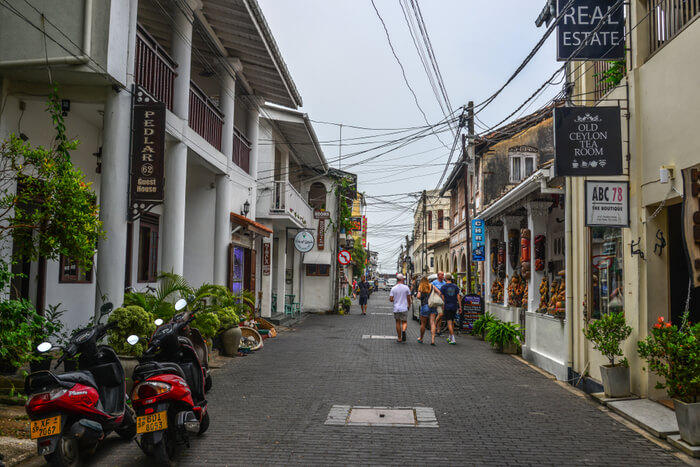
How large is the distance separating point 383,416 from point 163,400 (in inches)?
119

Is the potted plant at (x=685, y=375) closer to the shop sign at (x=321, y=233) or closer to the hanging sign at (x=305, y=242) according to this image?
the hanging sign at (x=305, y=242)

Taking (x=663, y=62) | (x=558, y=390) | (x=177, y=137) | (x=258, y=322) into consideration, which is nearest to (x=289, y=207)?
(x=258, y=322)

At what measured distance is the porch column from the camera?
440 inches

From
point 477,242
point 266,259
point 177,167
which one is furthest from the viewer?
point 477,242

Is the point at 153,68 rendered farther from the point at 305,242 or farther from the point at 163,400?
the point at 305,242

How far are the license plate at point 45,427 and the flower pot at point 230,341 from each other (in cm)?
756

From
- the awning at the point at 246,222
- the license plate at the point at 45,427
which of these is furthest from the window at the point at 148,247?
the license plate at the point at 45,427

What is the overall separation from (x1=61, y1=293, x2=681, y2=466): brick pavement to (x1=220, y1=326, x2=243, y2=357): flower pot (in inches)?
15.6

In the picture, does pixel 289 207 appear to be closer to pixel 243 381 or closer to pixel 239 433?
pixel 243 381

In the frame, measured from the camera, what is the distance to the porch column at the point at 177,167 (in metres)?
11.2

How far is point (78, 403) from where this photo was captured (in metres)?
4.67

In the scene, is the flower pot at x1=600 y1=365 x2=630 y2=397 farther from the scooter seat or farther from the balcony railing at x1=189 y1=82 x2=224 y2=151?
the balcony railing at x1=189 y1=82 x2=224 y2=151

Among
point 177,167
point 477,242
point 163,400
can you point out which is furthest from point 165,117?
point 477,242

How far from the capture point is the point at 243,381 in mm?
9375
